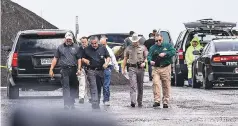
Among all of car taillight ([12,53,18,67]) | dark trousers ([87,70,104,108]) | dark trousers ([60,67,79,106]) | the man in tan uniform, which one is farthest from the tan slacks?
car taillight ([12,53,18,67])

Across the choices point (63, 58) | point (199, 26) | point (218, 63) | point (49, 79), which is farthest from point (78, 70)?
point (199, 26)

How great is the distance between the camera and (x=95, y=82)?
1703cm

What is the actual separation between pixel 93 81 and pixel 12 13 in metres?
40.2

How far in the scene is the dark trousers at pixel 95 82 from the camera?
16789 millimetres

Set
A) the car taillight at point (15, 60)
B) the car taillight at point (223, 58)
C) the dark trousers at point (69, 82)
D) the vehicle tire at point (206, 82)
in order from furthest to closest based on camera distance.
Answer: the vehicle tire at point (206, 82)
the car taillight at point (223, 58)
the car taillight at point (15, 60)
the dark trousers at point (69, 82)

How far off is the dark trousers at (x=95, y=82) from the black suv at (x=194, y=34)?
32.7ft

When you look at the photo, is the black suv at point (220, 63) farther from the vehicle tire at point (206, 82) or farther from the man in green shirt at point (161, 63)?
the man in green shirt at point (161, 63)

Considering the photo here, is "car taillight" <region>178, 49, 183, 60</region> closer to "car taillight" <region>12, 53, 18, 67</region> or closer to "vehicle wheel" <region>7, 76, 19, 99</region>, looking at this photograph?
"vehicle wheel" <region>7, 76, 19, 99</region>

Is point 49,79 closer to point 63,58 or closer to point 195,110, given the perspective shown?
point 63,58

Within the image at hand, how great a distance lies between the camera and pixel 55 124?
2453mm

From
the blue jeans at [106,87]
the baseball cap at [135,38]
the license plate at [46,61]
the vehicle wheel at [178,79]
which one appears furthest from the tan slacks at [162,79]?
the vehicle wheel at [178,79]

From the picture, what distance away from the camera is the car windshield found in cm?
2455

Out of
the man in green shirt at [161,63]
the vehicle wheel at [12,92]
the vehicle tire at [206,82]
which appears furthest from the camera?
the vehicle tire at [206,82]

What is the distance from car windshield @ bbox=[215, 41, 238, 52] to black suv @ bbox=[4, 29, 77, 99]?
20.7 feet
